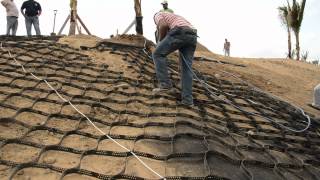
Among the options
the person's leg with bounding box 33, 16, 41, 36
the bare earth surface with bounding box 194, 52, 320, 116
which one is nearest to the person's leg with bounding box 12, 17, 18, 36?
the person's leg with bounding box 33, 16, 41, 36

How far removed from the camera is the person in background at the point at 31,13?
7039 millimetres

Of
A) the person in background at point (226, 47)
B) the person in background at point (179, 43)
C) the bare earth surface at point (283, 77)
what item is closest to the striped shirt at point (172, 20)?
the person in background at point (179, 43)

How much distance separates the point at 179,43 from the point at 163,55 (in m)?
0.17

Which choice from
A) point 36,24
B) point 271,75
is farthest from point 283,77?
point 36,24

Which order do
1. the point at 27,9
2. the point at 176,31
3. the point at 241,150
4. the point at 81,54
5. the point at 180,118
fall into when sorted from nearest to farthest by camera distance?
the point at 241,150 → the point at 180,118 → the point at 176,31 → the point at 81,54 → the point at 27,9

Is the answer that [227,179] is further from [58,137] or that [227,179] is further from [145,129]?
[58,137]

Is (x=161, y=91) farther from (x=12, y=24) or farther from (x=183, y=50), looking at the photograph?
(x=12, y=24)

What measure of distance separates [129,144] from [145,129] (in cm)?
26

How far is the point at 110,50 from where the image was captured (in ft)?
17.7

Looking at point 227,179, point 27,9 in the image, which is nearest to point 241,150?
point 227,179

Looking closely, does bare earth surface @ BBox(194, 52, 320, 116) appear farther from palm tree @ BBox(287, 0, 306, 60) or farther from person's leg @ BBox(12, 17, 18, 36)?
person's leg @ BBox(12, 17, 18, 36)

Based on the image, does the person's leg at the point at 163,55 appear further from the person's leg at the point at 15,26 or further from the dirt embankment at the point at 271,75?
the person's leg at the point at 15,26

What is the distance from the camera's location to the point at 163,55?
375cm

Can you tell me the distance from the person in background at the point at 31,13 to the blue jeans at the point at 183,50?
380cm
